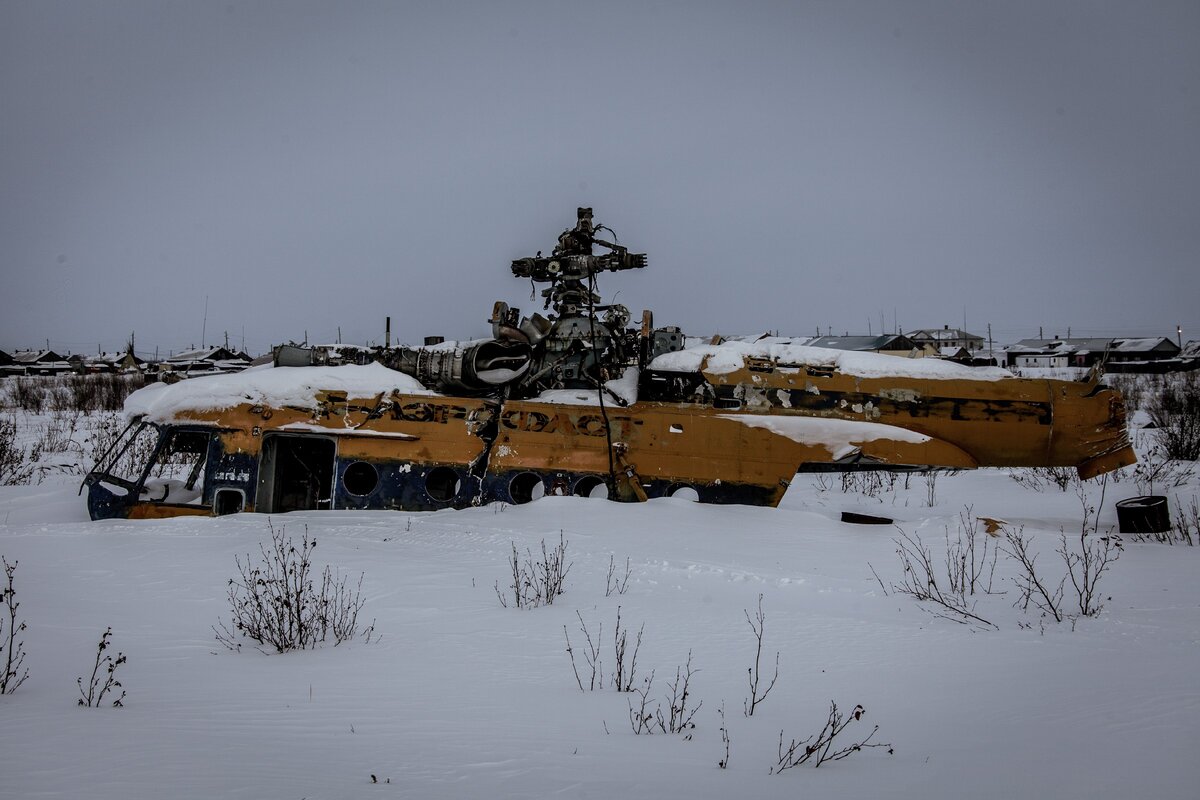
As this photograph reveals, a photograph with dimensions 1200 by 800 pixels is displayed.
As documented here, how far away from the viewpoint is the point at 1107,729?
127 inches

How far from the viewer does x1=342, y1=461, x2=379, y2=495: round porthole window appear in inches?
347

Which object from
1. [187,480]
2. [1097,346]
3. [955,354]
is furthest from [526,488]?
[1097,346]

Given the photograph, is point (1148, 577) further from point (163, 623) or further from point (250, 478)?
point (250, 478)

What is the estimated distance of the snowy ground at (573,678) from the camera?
2.75 m

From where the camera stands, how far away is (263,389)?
870 cm

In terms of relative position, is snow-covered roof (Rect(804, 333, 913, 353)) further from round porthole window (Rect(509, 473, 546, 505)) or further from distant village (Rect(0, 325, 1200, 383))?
round porthole window (Rect(509, 473, 546, 505))

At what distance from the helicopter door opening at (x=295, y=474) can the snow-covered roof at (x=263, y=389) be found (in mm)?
504

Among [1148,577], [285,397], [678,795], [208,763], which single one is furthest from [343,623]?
[1148,577]

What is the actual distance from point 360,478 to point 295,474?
48.8 inches

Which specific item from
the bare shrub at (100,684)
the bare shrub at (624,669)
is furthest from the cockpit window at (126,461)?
the bare shrub at (624,669)

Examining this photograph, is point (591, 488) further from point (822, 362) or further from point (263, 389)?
point (263, 389)

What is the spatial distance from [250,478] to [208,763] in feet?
21.2

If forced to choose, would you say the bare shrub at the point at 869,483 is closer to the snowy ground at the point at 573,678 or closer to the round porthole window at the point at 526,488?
the snowy ground at the point at 573,678

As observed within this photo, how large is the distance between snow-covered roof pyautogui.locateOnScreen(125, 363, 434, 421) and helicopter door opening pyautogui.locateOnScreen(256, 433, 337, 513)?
50cm
